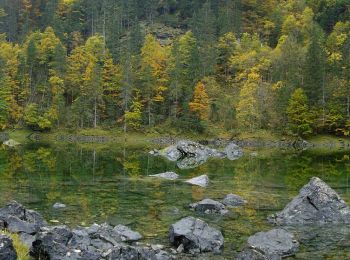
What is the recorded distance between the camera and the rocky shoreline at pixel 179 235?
16.3m

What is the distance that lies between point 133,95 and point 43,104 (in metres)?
22.8

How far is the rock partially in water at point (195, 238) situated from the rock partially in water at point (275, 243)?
1564 millimetres

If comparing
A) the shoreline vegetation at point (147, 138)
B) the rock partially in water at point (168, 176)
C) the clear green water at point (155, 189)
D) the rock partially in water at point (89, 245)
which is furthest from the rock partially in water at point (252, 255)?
the shoreline vegetation at point (147, 138)

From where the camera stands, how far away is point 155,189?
38906mm

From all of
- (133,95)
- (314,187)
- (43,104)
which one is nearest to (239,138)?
(133,95)

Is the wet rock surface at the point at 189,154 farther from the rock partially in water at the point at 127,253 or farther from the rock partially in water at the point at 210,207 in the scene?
the rock partially in water at the point at 127,253

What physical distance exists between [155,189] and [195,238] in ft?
56.0

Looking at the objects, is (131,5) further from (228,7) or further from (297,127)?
(297,127)

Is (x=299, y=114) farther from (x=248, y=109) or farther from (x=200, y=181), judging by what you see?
(x=200, y=181)

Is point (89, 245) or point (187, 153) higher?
point (89, 245)

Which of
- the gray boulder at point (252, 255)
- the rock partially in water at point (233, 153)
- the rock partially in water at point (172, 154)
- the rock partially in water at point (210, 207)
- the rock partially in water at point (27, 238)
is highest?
the gray boulder at point (252, 255)

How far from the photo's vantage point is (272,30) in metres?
150

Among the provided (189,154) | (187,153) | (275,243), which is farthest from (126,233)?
(187,153)

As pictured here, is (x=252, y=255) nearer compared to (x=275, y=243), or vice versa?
(x=252, y=255)
